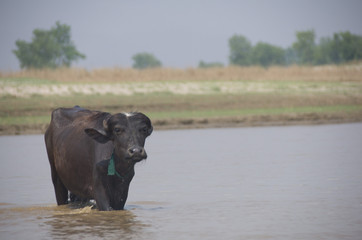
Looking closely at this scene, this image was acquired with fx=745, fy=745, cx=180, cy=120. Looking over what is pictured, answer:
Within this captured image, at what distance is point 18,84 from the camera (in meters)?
32.9

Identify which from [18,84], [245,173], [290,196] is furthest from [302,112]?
[290,196]

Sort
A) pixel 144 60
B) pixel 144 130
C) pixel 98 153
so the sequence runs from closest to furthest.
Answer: pixel 144 130 → pixel 98 153 → pixel 144 60

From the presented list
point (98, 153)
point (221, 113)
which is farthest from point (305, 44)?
point (98, 153)

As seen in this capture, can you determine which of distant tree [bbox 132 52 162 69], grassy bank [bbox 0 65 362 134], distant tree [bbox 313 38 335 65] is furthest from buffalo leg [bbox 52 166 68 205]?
distant tree [bbox 132 52 162 69]

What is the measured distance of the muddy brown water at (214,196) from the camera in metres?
8.14

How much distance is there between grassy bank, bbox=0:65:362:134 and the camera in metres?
27.9

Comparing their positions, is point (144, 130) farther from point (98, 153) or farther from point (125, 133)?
point (98, 153)

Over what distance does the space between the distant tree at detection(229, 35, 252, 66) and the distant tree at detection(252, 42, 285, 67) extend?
127 centimetres

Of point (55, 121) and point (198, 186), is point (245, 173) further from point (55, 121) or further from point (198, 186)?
point (55, 121)

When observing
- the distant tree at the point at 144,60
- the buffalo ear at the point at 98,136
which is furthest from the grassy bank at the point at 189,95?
the distant tree at the point at 144,60

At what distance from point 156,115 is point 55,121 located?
1821 cm

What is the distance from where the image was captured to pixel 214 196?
10.7 meters

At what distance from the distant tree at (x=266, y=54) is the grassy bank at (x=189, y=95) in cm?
8738

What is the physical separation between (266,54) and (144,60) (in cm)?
5037
